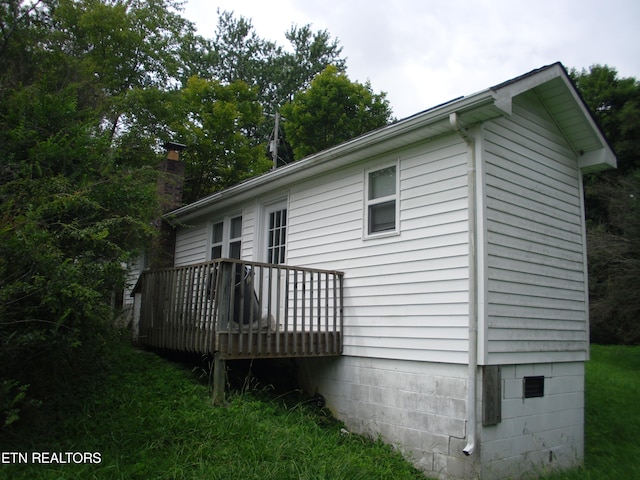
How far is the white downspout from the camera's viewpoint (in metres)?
5.82

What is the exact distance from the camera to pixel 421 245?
6789 mm

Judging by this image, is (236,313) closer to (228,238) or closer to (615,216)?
(228,238)

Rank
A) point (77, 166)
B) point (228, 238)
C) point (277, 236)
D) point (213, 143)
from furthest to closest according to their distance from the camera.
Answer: point (213, 143), point (228, 238), point (277, 236), point (77, 166)

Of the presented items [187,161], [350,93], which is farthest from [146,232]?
[350,93]

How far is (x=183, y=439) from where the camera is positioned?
18.1ft

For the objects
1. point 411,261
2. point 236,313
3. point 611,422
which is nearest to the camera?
point 411,261

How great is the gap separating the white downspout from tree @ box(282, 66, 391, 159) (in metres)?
18.6

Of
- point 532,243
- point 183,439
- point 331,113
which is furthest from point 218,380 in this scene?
point 331,113

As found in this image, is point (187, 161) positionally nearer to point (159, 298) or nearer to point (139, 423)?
point (159, 298)

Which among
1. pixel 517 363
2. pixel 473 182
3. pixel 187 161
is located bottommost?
pixel 517 363

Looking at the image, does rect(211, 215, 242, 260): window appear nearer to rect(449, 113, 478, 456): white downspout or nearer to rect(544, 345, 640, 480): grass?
rect(449, 113, 478, 456): white downspout

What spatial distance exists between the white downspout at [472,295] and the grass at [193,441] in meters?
0.96

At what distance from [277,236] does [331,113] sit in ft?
52.2

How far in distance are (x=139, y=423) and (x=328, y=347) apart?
9.32ft
